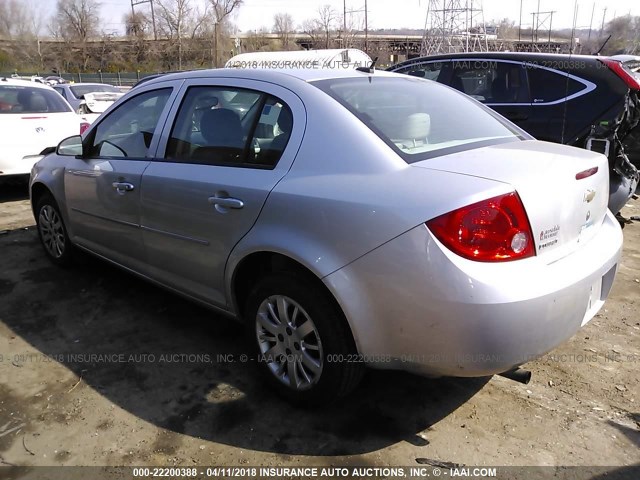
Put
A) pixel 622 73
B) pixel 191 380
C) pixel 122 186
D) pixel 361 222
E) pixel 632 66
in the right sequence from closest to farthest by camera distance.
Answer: pixel 361 222 < pixel 191 380 < pixel 122 186 < pixel 622 73 < pixel 632 66

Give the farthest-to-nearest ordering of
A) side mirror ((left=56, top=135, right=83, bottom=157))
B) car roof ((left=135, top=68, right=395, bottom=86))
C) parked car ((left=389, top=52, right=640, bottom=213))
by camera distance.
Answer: parked car ((left=389, top=52, right=640, bottom=213)) → side mirror ((left=56, top=135, right=83, bottom=157)) → car roof ((left=135, top=68, right=395, bottom=86))

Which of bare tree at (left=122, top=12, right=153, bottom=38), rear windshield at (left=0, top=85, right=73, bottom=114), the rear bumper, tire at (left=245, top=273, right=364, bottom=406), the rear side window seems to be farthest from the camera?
bare tree at (left=122, top=12, right=153, bottom=38)

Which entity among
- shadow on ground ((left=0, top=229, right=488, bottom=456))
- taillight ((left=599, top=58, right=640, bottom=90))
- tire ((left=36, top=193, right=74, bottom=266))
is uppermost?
taillight ((left=599, top=58, right=640, bottom=90))

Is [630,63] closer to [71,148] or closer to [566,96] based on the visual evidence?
[566,96]

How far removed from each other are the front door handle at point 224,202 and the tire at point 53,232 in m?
2.23

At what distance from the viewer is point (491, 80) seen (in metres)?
6.08

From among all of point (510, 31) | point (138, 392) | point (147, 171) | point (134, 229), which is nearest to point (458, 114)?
point (147, 171)

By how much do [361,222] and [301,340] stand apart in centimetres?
73

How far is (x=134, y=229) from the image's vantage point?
3471 millimetres

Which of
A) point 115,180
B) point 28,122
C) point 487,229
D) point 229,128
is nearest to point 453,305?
point 487,229

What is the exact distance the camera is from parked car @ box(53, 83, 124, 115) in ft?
37.7

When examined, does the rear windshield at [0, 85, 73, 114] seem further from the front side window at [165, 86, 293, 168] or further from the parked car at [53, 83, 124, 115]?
the front side window at [165, 86, 293, 168]

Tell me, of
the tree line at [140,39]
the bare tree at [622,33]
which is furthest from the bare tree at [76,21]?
the bare tree at [622,33]

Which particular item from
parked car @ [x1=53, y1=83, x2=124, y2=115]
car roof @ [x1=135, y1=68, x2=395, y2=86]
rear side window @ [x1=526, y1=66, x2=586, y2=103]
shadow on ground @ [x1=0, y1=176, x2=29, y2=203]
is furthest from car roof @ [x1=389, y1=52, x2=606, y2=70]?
parked car @ [x1=53, y1=83, x2=124, y2=115]
